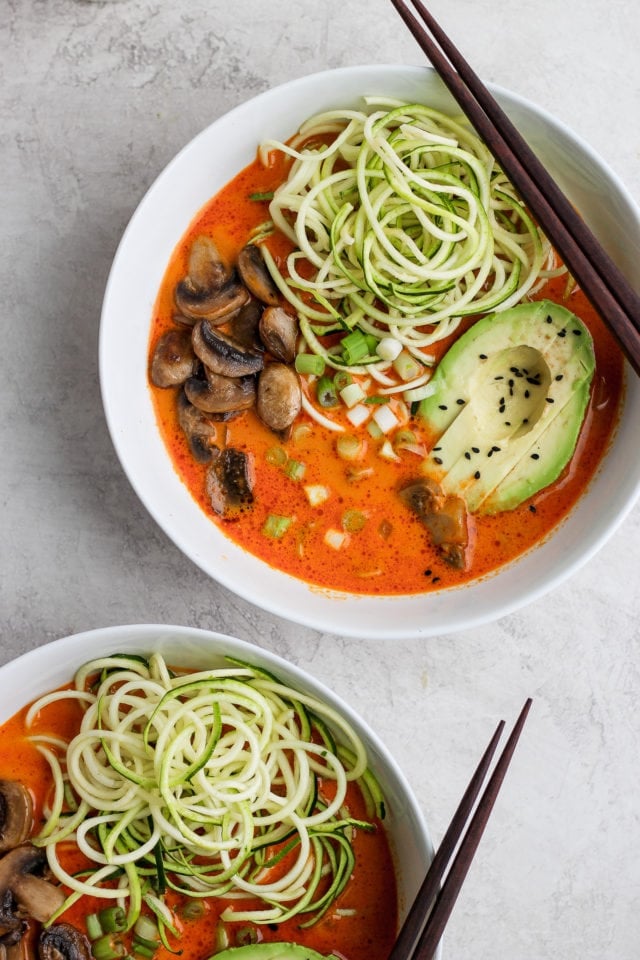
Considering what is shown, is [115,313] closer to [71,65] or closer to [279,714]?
[71,65]

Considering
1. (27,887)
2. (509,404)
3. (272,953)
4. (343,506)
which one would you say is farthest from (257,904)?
(509,404)

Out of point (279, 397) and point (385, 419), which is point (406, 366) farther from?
point (279, 397)

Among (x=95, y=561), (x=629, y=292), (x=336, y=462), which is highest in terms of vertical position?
(x=629, y=292)

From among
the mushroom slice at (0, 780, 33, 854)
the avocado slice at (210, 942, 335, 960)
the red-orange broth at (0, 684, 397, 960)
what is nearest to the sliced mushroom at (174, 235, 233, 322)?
the red-orange broth at (0, 684, 397, 960)

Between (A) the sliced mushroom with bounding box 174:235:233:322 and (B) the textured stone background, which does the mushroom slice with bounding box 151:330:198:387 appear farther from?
(B) the textured stone background

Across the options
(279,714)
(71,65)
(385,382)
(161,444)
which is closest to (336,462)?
(385,382)
